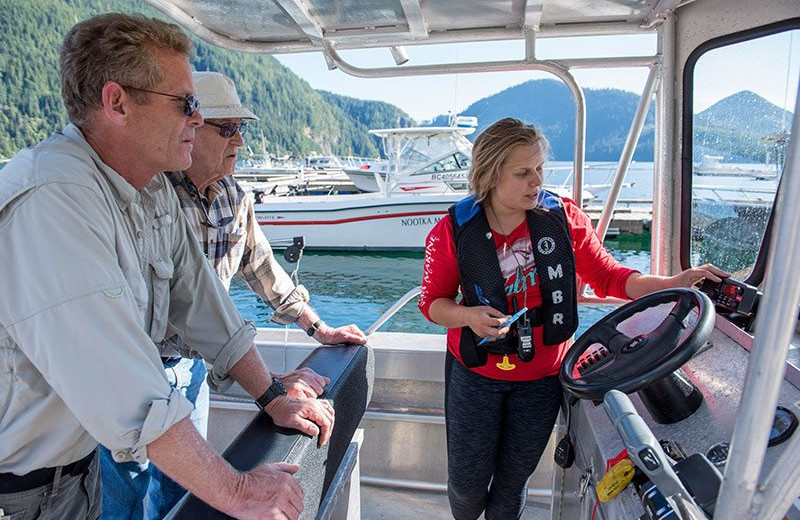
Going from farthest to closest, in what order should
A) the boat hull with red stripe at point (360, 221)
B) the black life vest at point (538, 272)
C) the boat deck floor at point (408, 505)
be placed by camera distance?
the boat hull with red stripe at point (360, 221) → the boat deck floor at point (408, 505) → the black life vest at point (538, 272)

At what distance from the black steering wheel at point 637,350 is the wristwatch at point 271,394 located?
77 cm

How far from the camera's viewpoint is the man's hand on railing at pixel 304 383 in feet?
4.87

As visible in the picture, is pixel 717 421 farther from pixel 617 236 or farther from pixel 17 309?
pixel 617 236

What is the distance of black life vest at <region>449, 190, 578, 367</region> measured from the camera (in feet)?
6.00

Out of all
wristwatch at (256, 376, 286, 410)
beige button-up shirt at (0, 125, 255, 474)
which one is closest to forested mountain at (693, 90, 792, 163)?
wristwatch at (256, 376, 286, 410)

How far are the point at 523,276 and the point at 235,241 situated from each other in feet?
3.35

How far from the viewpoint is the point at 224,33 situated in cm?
255

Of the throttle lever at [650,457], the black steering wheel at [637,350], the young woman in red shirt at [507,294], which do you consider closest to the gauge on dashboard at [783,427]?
the black steering wheel at [637,350]

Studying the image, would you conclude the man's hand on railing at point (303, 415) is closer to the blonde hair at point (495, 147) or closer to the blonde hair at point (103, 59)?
the blonde hair at point (103, 59)

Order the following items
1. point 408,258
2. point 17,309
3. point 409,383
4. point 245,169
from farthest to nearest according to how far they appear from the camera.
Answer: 1. point 245,169
2. point 408,258
3. point 409,383
4. point 17,309

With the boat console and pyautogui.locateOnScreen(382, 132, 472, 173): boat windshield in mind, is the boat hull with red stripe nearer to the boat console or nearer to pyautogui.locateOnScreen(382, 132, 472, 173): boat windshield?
pyautogui.locateOnScreen(382, 132, 472, 173): boat windshield

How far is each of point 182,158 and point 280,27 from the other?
4.90ft

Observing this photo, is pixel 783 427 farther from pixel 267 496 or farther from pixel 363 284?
pixel 363 284

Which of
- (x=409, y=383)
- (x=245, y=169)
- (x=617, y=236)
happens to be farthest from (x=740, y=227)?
(x=245, y=169)
